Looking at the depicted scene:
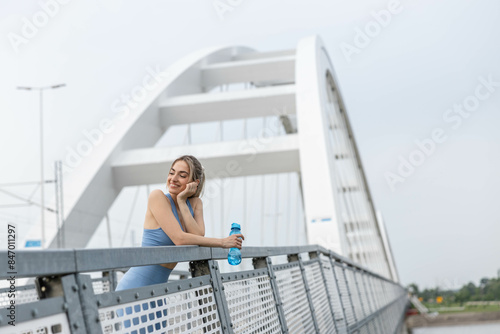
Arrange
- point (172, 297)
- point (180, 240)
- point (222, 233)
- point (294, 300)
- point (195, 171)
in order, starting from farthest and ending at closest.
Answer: point (222, 233)
point (294, 300)
point (195, 171)
point (180, 240)
point (172, 297)

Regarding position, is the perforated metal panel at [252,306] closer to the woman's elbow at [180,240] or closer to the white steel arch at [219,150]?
the woman's elbow at [180,240]

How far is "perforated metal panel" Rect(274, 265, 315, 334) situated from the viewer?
4.36m

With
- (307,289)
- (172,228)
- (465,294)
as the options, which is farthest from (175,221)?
(465,294)

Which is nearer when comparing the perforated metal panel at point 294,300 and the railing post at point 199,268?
the railing post at point 199,268

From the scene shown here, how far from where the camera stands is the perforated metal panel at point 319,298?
5578 mm

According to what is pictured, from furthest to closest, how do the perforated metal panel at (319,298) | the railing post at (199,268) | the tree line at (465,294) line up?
the tree line at (465,294) → the perforated metal panel at (319,298) → the railing post at (199,268)

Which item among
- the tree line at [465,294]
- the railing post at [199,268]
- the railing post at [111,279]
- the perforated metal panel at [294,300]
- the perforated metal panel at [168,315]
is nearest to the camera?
the perforated metal panel at [168,315]

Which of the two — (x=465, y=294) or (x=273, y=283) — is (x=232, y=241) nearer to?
(x=273, y=283)

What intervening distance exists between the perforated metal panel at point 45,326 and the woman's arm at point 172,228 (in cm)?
131

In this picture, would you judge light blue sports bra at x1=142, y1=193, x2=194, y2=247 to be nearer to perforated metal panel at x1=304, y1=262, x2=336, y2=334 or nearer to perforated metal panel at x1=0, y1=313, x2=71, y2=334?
perforated metal panel at x1=0, y1=313, x2=71, y2=334

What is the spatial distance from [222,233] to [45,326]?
60.1 ft

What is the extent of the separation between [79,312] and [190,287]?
897 millimetres

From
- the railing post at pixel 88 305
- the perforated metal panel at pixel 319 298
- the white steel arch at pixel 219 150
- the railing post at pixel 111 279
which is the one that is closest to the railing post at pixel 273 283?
the perforated metal panel at pixel 319 298

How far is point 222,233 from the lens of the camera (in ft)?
65.3
